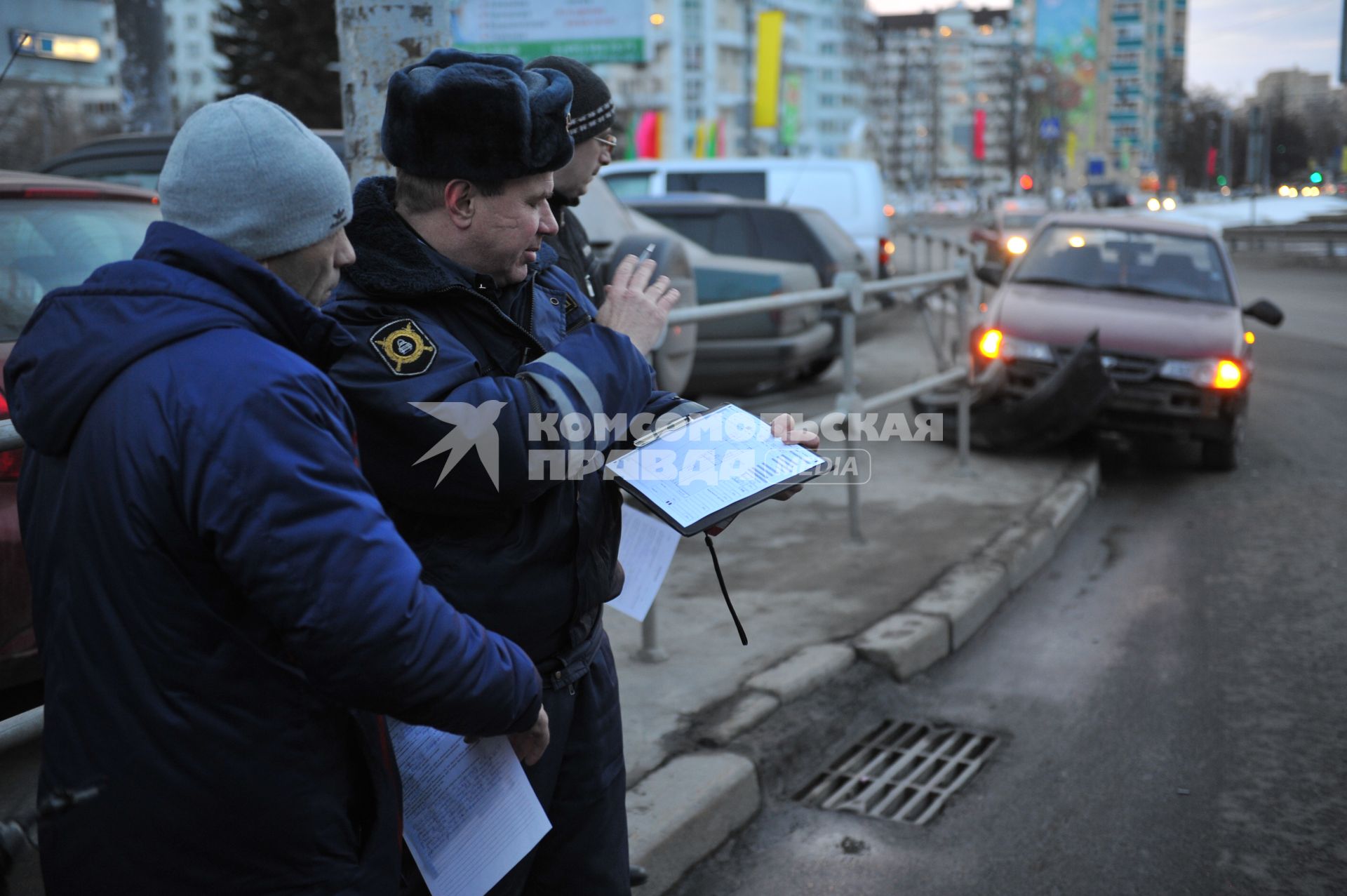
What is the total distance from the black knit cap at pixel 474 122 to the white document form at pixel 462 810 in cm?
91

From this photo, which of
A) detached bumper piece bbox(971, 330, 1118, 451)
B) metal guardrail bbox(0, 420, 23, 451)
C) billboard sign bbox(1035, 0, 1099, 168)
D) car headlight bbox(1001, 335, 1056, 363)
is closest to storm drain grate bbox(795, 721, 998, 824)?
metal guardrail bbox(0, 420, 23, 451)

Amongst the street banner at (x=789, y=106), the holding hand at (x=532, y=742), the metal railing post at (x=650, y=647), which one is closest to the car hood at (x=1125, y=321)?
the metal railing post at (x=650, y=647)

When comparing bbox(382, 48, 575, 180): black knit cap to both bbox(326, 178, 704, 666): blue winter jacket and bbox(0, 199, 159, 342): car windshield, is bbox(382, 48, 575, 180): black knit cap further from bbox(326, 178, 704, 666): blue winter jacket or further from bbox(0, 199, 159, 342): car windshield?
bbox(0, 199, 159, 342): car windshield

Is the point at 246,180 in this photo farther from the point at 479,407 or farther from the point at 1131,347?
the point at 1131,347

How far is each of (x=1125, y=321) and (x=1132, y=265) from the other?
109 cm

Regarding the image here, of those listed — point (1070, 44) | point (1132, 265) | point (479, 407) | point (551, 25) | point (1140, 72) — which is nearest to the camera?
point (479, 407)

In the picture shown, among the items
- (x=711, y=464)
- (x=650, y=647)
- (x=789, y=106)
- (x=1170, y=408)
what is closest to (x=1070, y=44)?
(x=789, y=106)

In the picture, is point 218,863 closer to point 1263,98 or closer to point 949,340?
point 949,340

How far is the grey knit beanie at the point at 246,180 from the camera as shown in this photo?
1.53 meters

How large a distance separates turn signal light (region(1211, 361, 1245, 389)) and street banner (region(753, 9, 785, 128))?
26.7 metres

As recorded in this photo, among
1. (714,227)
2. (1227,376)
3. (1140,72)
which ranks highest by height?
(1140,72)

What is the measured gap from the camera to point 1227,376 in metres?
8.00

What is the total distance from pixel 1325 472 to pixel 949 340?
11.5 feet

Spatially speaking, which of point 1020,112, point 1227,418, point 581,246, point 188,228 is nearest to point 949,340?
point 1227,418
